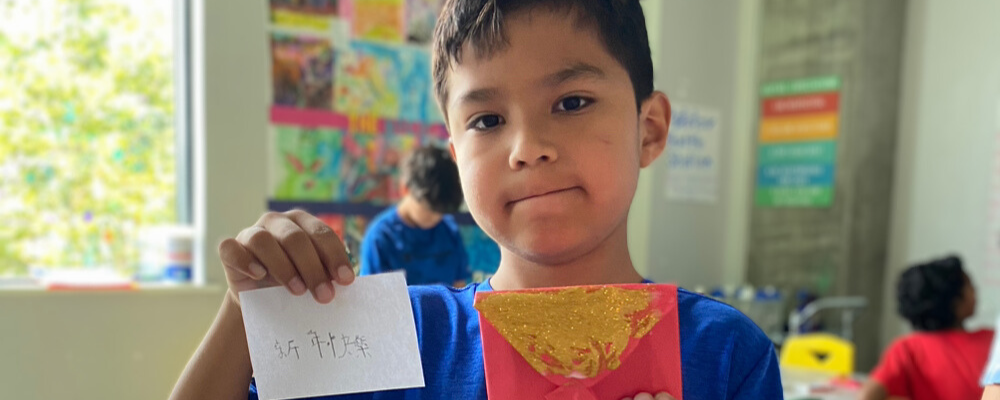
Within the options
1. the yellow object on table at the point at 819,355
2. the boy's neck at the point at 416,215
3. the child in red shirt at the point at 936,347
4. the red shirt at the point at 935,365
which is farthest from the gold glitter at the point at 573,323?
the yellow object on table at the point at 819,355

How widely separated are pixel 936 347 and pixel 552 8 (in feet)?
7.25

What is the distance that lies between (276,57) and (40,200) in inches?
29.9

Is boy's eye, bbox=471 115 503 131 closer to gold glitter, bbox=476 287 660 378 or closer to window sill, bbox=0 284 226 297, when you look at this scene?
gold glitter, bbox=476 287 660 378

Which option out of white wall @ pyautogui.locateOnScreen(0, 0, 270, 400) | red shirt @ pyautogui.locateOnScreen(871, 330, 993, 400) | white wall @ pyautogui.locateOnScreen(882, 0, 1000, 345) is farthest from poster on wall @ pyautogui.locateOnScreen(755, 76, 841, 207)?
white wall @ pyautogui.locateOnScreen(0, 0, 270, 400)

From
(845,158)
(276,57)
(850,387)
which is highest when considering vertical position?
(276,57)

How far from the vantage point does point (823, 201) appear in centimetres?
348

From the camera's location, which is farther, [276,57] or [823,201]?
[823,201]

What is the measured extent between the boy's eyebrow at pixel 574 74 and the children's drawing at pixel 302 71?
1745 mm

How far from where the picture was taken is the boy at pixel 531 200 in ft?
2.11

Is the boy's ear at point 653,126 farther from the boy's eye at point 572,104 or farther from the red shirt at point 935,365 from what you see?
the red shirt at point 935,365

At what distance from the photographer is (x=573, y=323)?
64 cm

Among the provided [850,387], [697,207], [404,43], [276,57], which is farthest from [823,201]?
[276,57]

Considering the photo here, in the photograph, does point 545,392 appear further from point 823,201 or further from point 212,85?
point 823,201

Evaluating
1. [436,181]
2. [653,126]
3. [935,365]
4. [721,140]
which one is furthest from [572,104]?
[721,140]
